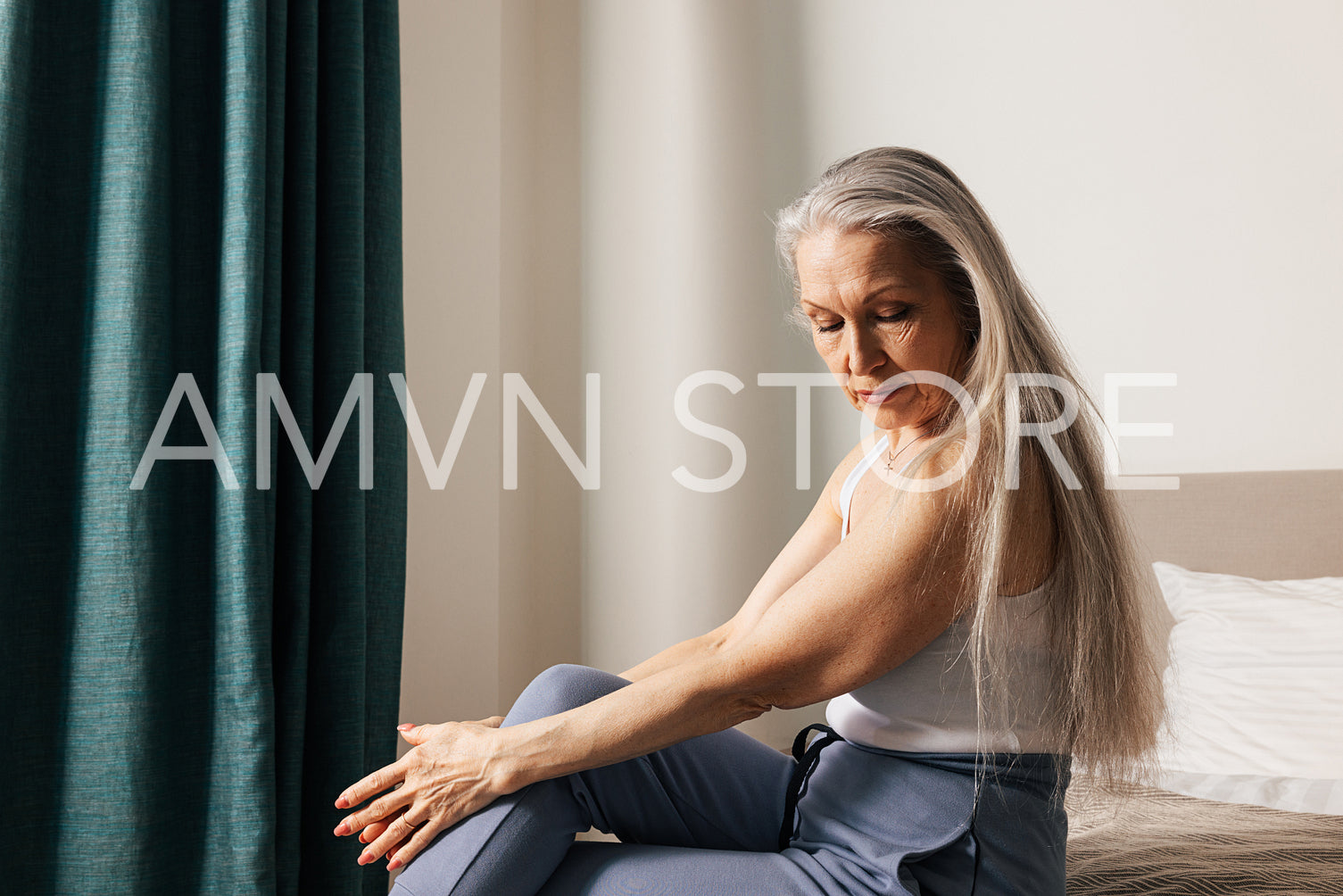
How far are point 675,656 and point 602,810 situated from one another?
30cm

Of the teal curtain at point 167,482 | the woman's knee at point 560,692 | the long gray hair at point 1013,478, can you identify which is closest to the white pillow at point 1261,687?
the long gray hair at point 1013,478

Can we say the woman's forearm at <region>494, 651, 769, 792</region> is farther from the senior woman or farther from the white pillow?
the white pillow

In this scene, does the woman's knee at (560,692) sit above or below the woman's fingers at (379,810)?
above

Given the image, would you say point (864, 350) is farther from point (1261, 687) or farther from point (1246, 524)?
point (1246, 524)

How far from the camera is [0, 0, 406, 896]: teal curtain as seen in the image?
1325 mm

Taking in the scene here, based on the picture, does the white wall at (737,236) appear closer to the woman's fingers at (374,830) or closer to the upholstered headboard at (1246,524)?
the upholstered headboard at (1246,524)

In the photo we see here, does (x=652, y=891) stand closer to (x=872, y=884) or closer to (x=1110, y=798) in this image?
(x=872, y=884)

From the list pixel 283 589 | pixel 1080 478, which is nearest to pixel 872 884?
pixel 1080 478

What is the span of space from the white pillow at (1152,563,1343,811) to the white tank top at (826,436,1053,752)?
1.84ft

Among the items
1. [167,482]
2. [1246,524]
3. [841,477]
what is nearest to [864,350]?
[841,477]

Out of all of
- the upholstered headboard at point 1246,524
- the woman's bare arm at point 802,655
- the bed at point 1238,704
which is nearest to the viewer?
the woman's bare arm at point 802,655

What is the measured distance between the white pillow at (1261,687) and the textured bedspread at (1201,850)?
0.09 metres

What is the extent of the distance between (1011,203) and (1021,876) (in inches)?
61.1

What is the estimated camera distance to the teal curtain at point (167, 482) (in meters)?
1.33
